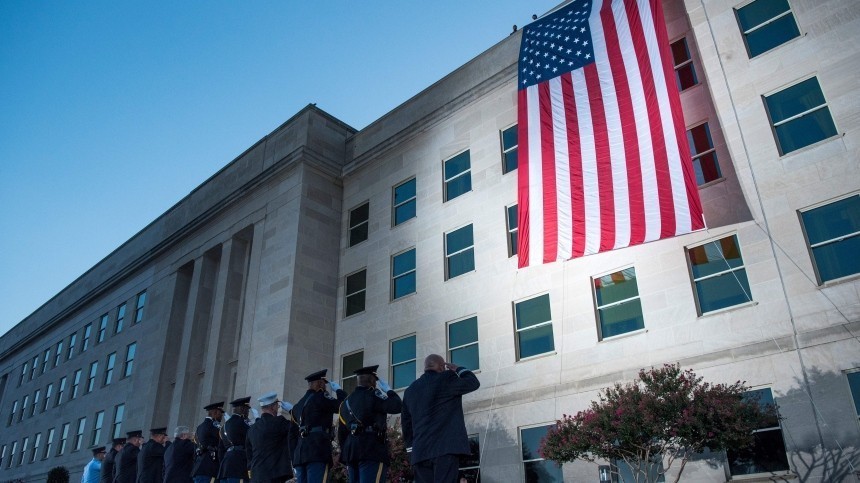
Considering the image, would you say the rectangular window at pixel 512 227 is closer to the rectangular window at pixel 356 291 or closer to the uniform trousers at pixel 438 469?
the rectangular window at pixel 356 291

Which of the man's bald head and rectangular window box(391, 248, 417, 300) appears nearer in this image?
the man's bald head

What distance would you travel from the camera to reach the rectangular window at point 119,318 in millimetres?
38406

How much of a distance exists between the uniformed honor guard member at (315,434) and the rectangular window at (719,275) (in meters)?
9.12

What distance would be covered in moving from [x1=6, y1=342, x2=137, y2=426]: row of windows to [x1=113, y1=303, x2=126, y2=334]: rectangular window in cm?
139

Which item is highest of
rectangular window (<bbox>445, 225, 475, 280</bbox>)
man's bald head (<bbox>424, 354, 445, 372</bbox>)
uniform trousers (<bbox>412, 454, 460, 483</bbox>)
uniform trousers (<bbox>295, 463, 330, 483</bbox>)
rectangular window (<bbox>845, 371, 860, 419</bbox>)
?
rectangular window (<bbox>445, 225, 475, 280</bbox>)

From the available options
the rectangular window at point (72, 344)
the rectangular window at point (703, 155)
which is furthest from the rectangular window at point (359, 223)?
the rectangular window at point (72, 344)

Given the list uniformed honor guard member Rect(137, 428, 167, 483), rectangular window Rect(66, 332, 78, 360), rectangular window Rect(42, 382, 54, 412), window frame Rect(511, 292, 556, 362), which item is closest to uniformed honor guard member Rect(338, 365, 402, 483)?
uniformed honor guard member Rect(137, 428, 167, 483)

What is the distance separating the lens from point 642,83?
53.6ft

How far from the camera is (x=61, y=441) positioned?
39.1 meters

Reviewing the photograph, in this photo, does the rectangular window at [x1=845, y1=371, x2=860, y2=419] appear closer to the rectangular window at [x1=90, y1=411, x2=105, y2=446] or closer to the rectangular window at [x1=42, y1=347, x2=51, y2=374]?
the rectangular window at [x1=90, y1=411, x2=105, y2=446]

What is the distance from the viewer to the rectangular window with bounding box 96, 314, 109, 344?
39906 mm

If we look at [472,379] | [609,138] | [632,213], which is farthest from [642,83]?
[472,379]

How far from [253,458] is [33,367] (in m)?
43.9

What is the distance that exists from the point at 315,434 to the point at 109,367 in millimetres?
30927
